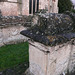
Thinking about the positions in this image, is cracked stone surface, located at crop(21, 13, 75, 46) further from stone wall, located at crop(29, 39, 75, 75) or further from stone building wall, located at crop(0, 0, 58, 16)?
stone building wall, located at crop(0, 0, 58, 16)

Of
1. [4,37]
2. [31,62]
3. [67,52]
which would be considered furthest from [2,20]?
[67,52]

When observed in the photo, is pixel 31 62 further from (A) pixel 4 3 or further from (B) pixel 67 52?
(A) pixel 4 3

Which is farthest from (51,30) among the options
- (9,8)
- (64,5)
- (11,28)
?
(64,5)

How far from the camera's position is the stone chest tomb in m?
2.05

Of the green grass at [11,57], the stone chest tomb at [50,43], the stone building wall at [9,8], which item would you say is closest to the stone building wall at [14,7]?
the stone building wall at [9,8]

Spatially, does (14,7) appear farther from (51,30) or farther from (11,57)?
(51,30)

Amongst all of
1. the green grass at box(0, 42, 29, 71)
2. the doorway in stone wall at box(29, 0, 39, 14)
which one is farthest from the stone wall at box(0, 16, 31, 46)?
the doorway in stone wall at box(29, 0, 39, 14)

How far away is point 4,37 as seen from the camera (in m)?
6.11

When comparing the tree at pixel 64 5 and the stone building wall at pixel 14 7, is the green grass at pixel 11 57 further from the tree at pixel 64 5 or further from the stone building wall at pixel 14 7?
the tree at pixel 64 5

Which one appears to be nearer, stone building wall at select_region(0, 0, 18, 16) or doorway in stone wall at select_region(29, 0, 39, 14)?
stone building wall at select_region(0, 0, 18, 16)

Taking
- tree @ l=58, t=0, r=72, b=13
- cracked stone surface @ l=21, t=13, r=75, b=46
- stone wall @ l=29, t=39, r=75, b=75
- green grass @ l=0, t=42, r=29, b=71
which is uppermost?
tree @ l=58, t=0, r=72, b=13

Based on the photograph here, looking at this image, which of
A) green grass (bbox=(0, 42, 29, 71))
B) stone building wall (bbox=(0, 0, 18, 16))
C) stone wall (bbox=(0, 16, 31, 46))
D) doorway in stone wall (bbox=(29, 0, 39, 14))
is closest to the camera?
green grass (bbox=(0, 42, 29, 71))

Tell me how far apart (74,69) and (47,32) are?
167 cm

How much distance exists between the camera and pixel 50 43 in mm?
1898
